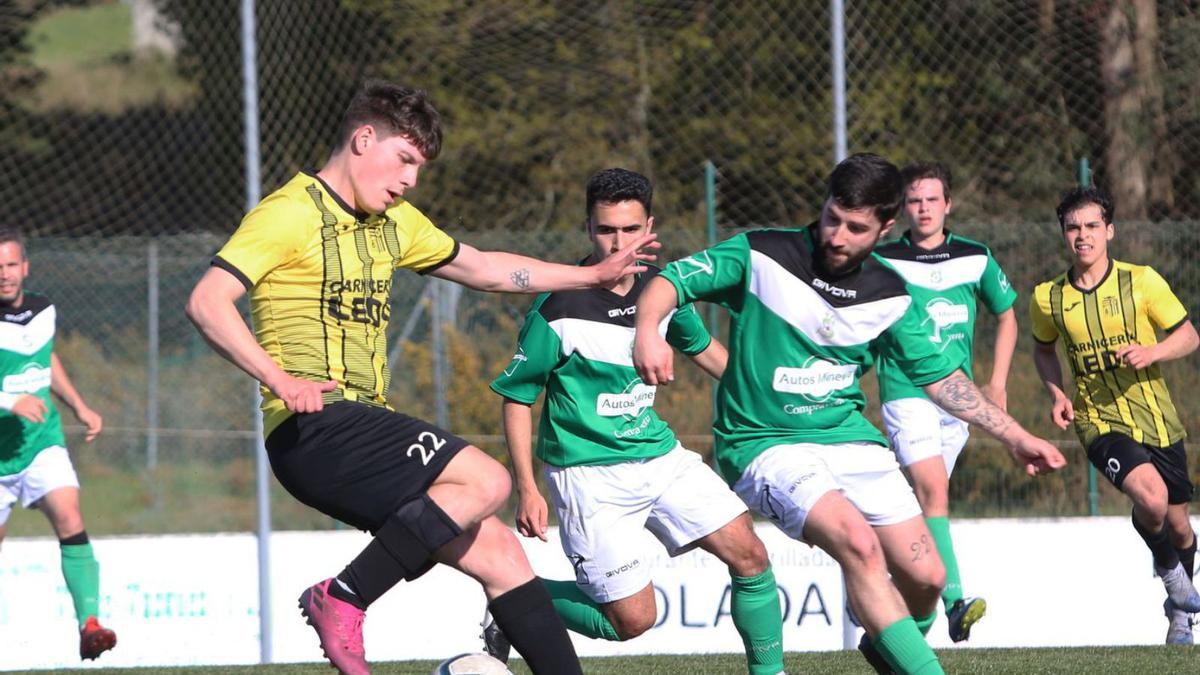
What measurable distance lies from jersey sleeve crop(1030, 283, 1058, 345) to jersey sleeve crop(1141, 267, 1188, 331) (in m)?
0.46

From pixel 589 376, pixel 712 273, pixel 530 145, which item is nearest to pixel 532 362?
pixel 589 376

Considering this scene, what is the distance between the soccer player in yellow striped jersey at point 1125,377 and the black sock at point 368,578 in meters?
4.31

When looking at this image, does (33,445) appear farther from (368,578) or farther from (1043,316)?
(1043,316)

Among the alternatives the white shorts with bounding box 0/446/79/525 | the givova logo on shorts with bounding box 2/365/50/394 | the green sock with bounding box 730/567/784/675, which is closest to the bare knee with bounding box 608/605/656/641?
the green sock with bounding box 730/567/784/675

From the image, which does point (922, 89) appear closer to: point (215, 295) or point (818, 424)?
point (818, 424)

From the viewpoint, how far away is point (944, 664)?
6.30 meters

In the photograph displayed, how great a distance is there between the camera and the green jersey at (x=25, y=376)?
317 inches

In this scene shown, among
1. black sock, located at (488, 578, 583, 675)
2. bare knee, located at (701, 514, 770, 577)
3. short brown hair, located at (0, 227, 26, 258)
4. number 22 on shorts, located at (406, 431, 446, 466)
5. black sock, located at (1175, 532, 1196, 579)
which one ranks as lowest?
black sock, located at (1175, 532, 1196, 579)

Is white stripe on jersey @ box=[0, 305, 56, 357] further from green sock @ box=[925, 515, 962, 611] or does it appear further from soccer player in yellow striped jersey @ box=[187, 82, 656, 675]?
green sock @ box=[925, 515, 962, 611]

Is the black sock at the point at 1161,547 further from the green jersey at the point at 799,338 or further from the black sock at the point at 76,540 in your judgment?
the black sock at the point at 76,540

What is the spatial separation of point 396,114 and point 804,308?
1.40 meters

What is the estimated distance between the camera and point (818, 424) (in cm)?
509

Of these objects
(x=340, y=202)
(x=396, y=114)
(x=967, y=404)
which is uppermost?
(x=396, y=114)

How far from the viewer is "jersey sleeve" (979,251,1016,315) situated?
25.9 feet
